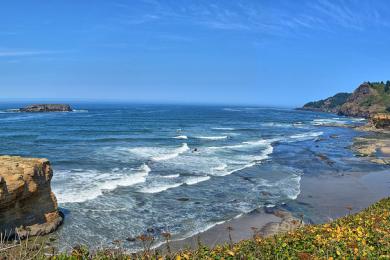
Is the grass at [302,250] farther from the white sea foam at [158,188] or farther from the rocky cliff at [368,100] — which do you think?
the rocky cliff at [368,100]

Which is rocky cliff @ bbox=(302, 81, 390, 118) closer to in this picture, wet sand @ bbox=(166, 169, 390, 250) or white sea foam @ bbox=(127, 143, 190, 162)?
white sea foam @ bbox=(127, 143, 190, 162)

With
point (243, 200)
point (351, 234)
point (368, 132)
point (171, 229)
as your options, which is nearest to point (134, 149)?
point (243, 200)

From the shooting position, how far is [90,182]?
32969 mm

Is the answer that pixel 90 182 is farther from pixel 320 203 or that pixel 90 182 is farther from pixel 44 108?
pixel 44 108

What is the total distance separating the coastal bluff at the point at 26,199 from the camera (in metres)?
20.0

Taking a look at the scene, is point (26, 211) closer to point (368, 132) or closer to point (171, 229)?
point (171, 229)

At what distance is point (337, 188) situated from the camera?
35.7m

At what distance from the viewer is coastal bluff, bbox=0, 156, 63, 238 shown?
786 inches

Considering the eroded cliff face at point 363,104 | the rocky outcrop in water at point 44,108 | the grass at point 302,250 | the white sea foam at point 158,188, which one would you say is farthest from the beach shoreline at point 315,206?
the rocky outcrop in water at point 44,108

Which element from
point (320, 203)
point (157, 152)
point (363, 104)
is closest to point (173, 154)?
point (157, 152)

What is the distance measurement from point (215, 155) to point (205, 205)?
22.8m

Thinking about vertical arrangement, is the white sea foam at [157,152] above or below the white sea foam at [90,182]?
above

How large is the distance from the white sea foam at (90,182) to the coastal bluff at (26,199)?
4.91 m

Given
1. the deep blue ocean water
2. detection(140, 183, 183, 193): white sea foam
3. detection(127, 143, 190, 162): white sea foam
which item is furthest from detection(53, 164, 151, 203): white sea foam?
detection(127, 143, 190, 162): white sea foam
